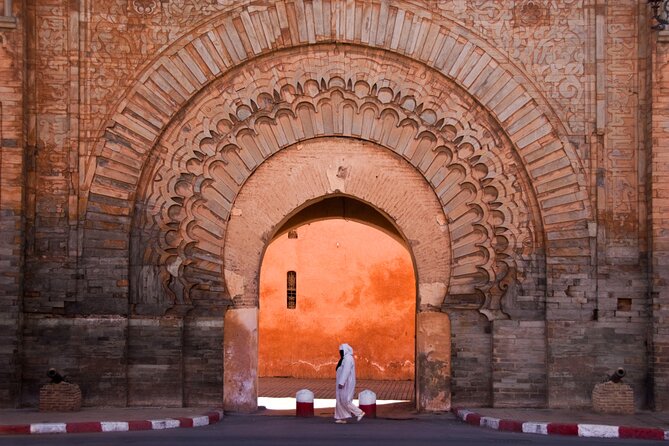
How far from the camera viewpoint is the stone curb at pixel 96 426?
33.3ft

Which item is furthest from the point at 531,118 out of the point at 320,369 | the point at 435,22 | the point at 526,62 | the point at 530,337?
the point at 320,369

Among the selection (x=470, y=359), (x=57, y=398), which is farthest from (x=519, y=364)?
(x=57, y=398)

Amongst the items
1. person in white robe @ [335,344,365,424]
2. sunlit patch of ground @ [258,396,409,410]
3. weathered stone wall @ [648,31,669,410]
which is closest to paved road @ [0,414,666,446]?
person in white robe @ [335,344,365,424]

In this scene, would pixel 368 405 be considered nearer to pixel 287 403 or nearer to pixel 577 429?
pixel 577 429

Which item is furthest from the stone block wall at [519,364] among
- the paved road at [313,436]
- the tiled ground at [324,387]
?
the tiled ground at [324,387]

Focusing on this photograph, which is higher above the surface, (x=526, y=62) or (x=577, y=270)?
(x=526, y=62)

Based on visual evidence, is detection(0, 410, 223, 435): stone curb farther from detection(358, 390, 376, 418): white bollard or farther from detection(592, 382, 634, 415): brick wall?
detection(592, 382, 634, 415): brick wall

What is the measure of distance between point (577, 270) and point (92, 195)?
484 cm

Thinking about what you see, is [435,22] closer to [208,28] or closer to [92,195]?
[208,28]

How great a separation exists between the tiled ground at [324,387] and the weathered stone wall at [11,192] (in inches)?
218

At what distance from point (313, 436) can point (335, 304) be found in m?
10.7

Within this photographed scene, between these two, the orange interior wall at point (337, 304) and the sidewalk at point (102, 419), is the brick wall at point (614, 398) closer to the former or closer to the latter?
the sidewalk at point (102, 419)

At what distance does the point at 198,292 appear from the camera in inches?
486

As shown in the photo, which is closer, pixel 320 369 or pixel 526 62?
pixel 526 62
